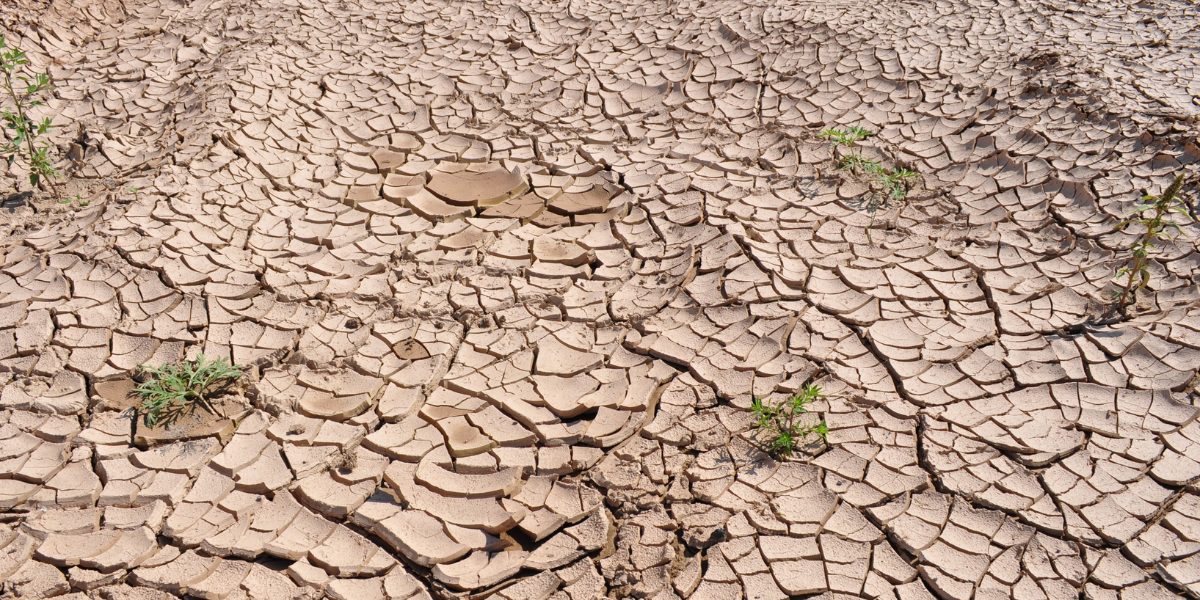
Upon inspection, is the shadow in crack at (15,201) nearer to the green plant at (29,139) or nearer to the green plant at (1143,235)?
the green plant at (29,139)

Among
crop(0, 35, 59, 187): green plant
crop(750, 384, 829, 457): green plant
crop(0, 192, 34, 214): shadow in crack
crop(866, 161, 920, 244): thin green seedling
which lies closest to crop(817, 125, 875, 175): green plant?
crop(866, 161, 920, 244): thin green seedling

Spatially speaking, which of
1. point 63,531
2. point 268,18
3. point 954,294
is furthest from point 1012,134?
point 268,18

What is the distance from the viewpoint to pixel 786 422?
2.38m

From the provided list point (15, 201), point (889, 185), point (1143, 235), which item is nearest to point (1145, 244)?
point (1143, 235)

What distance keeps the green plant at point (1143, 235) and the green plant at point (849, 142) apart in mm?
1034

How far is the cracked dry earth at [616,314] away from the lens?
2059mm

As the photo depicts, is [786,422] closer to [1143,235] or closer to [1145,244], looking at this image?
[1145,244]

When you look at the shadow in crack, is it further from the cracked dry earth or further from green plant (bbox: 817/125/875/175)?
green plant (bbox: 817/125/875/175)

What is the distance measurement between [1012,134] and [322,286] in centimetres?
297

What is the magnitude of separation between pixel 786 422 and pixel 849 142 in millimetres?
1643

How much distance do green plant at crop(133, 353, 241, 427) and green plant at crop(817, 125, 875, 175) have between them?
2.56 meters

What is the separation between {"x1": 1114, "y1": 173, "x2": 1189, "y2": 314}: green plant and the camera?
2621 millimetres

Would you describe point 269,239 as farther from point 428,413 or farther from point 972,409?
point 972,409

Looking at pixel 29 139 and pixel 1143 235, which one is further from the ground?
pixel 29 139
